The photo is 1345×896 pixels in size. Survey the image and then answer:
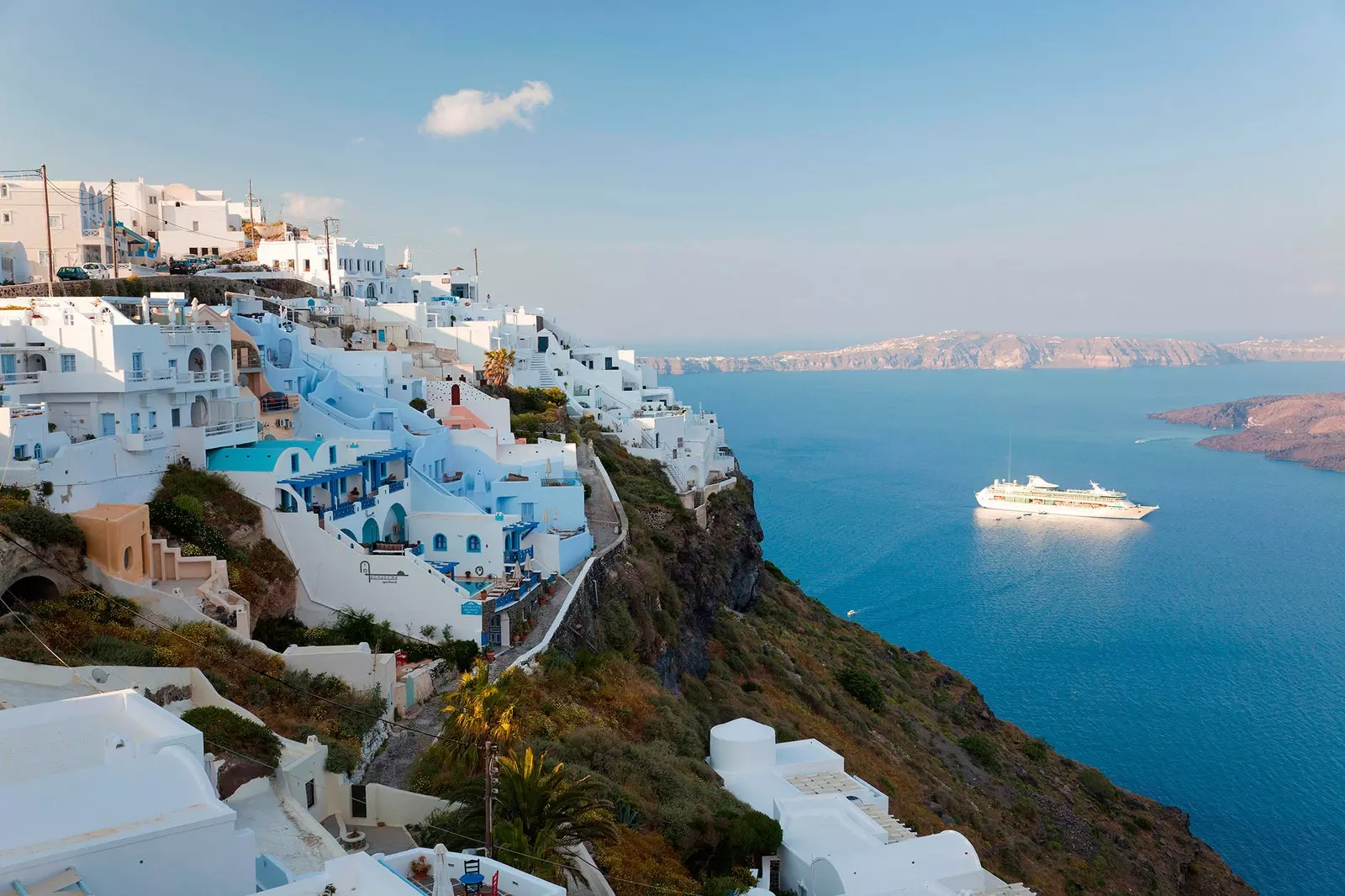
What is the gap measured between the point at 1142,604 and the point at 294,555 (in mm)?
53722

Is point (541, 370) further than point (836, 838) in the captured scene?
Yes

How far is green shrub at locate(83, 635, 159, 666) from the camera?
1332 cm

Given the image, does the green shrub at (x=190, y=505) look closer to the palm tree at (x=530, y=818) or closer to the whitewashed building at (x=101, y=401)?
the whitewashed building at (x=101, y=401)

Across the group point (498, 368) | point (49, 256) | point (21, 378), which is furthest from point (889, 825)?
point (49, 256)

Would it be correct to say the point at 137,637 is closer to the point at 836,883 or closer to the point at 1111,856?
the point at 836,883

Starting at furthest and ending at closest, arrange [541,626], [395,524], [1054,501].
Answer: [1054,501], [395,524], [541,626]

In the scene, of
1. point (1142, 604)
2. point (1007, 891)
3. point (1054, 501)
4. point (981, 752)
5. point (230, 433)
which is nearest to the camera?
point (1007, 891)

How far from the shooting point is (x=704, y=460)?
4259 centimetres

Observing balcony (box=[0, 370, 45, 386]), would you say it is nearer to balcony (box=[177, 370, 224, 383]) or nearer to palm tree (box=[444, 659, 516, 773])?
balcony (box=[177, 370, 224, 383])

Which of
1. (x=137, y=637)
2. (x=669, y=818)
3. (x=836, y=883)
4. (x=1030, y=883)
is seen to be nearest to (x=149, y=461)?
(x=137, y=637)

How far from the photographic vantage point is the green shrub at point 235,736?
11.1 m

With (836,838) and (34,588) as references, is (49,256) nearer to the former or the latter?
(34,588)

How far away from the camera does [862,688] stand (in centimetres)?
3272

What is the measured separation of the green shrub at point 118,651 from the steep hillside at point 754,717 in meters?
5.48
